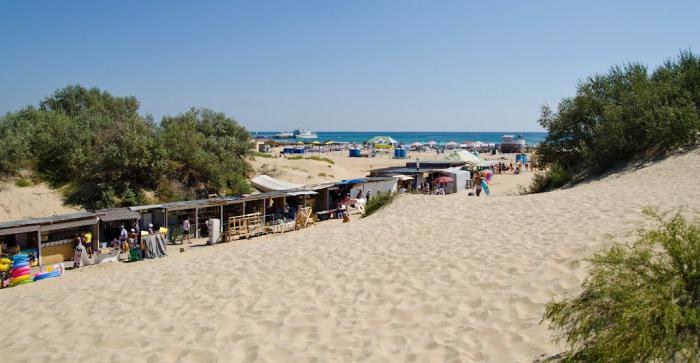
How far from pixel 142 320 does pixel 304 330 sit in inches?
108

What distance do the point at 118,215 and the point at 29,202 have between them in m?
9.26

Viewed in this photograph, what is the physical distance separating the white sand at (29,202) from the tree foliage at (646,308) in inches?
1002

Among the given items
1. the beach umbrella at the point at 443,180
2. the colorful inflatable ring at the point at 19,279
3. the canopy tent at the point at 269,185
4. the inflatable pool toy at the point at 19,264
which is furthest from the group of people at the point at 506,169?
the colorful inflatable ring at the point at 19,279

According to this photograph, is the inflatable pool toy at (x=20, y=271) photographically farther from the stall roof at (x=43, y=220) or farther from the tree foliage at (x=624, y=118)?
the tree foliage at (x=624, y=118)

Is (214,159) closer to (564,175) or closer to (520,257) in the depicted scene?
(564,175)

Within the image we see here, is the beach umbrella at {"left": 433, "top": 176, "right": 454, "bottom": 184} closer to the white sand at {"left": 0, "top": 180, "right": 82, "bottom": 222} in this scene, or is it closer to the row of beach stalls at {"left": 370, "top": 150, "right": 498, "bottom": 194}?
the row of beach stalls at {"left": 370, "top": 150, "right": 498, "bottom": 194}

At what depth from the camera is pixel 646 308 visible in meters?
3.62

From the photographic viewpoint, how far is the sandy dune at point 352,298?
588cm

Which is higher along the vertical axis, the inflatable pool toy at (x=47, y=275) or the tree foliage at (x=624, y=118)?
the tree foliage at (x=624, y=118)

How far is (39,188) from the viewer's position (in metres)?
25.4

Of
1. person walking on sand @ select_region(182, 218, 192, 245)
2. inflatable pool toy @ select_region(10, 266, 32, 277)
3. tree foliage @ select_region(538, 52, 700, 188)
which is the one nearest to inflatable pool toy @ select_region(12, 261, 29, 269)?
inflatable pool toy @ select_region(10, 266, 32, 277)

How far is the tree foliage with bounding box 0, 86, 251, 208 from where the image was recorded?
25656mm

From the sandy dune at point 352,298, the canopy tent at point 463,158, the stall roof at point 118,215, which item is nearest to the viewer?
A: the sandy dune at point 352,298

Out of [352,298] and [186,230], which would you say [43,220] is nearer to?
[186,230]
